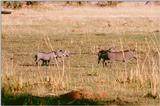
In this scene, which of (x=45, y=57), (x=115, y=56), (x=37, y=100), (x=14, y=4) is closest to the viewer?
(x=37, y=100)

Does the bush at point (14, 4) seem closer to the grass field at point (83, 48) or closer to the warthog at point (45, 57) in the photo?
the grass field at point (83, 48)

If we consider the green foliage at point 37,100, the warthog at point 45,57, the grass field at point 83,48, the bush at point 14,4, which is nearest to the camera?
the green foliage at point 37,100

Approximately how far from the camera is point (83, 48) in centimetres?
2125

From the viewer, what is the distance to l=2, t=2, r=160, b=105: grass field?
12156mm

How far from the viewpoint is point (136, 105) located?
1077 cm

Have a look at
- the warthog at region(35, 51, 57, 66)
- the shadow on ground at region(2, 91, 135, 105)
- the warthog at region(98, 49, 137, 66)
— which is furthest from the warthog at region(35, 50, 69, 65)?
the shadow on ground at region(2, 91, 135, 105)

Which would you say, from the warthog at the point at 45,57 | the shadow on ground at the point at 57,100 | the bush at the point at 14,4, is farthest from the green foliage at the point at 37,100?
the bush at the point at 14,4

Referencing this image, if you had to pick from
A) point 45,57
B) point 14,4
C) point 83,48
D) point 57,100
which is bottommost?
point 57,100

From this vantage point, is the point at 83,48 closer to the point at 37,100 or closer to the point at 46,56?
the point at 46,56

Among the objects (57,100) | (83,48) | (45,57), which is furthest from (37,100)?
(83,48)

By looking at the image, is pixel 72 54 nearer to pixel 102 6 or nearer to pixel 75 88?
pixel 75 88

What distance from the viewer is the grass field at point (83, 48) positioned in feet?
39.9

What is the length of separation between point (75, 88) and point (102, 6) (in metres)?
32.5

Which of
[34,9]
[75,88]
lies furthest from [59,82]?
[34,9]
